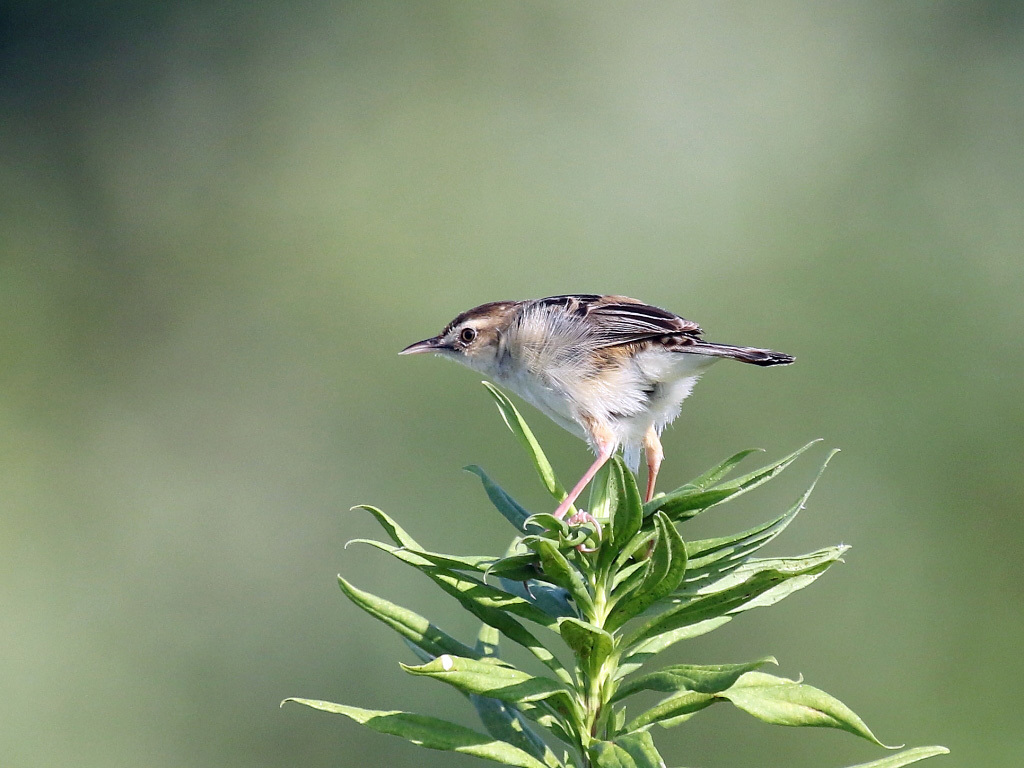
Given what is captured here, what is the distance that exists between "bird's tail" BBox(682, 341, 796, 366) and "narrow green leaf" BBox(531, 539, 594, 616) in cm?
95

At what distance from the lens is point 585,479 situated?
2350 mm

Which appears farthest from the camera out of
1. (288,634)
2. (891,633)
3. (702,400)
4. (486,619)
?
(288,634)

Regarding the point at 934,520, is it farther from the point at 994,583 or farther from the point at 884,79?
the point at 884,79

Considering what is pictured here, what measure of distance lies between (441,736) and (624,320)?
1.94m

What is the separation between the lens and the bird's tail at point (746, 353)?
7.79 ft

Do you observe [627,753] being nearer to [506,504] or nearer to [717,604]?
[717,604]

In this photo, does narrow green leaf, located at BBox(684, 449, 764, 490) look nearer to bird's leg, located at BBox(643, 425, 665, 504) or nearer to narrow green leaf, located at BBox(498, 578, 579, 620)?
narrow green leaf, located at BBox(498, 578, 579, 620)

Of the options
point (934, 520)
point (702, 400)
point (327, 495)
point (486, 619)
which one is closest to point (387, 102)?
point (327, 495)

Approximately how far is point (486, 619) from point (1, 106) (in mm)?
12140

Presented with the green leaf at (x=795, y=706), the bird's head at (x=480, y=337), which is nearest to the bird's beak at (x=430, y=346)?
the bird's head at (x=480, y=337)

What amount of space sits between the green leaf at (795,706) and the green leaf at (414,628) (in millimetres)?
431

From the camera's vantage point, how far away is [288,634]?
21.4 ft

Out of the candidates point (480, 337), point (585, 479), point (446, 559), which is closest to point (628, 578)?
point (446, 559)

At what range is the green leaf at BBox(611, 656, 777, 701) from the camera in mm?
→ 1270
